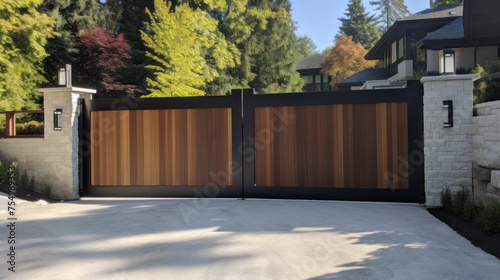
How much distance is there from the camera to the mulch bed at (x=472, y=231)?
15.5 ft

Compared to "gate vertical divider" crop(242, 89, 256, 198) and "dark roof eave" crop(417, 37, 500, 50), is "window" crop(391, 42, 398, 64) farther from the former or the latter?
"gate vertical divider" crop(242, 89, 256, 198)

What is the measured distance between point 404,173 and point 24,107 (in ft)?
50.0

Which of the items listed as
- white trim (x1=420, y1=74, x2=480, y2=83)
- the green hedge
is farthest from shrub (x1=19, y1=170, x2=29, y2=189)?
white trim (x1=420, y1=74, x2=480, y2=83)

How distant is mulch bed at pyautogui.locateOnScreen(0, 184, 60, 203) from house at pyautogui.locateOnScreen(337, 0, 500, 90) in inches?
421

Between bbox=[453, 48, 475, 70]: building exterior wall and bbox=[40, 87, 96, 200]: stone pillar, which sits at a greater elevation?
bbox=[453, 48, 475, 70]: building exterior wall

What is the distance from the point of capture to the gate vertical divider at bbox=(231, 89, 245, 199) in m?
8.38

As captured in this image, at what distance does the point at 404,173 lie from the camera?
25.1ft

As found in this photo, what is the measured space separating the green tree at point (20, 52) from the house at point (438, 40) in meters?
13.0

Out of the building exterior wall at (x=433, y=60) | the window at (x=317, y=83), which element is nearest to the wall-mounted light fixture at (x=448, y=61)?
the building exterior wall at (x=433, y=60)

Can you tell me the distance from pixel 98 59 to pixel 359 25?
49030 millimetres

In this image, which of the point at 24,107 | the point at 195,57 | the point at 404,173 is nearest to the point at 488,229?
the point at 404,173

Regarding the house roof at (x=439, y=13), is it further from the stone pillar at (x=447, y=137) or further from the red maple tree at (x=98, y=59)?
the stone pillar at (x=447, y=137)

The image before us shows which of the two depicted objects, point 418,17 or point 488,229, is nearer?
point 488,229

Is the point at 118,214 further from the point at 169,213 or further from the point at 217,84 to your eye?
the point at 217,84
